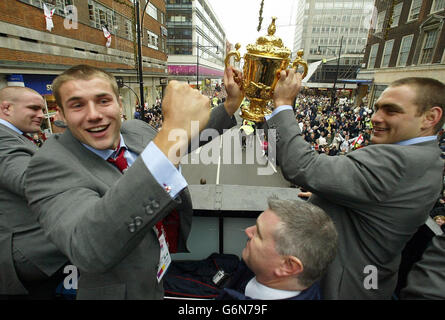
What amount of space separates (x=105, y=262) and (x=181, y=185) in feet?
1.27

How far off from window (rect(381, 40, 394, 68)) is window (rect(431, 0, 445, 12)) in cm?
556

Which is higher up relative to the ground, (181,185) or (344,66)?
(344,66)

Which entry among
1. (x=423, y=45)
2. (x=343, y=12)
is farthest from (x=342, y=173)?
(x=343, y=12)

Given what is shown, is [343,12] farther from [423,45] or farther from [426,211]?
[426,211]

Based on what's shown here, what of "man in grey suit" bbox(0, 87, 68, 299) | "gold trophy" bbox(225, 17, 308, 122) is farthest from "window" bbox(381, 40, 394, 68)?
"man in grey suit" bbox(0, 87, 68, 299)

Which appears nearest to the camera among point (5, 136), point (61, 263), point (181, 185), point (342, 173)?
point (181, 185)

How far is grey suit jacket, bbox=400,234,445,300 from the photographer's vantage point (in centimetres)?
123

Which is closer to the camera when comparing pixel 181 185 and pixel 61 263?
pixel 181 185

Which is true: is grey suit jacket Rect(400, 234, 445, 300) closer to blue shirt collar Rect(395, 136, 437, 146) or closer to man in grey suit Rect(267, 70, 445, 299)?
man in grey suit Rect(267, 70, 445, 299)

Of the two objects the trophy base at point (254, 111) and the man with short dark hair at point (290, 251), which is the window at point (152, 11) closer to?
the trophy base at point (254, 111)

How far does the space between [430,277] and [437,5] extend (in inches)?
984

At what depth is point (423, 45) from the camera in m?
18.8

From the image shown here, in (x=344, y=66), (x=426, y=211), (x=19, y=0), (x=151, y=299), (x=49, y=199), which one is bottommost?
(x=151, y=299)

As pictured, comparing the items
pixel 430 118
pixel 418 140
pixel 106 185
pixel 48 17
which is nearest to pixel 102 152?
pixel 106 185
